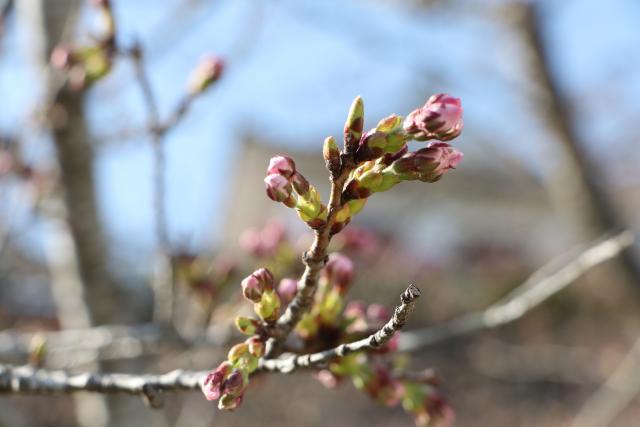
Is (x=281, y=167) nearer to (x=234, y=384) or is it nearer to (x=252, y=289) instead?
(x=252, y=289)

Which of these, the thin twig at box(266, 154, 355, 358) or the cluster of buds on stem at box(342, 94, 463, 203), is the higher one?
the cluster of buds on stem at box(342, 94, 463, 203)

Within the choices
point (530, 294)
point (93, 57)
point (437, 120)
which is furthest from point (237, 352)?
point (93, 57)

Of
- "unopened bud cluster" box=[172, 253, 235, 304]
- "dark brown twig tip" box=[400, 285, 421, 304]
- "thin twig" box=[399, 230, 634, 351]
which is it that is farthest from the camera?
"unopened bud cluster" box=[172, 253, 235, 304]

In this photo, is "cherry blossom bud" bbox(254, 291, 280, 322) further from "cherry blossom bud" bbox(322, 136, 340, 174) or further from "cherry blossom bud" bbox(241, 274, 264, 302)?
"cherry blossom bud" bbox(322, 136, 340, 174)

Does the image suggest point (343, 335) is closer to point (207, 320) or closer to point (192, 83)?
point (207, 320)

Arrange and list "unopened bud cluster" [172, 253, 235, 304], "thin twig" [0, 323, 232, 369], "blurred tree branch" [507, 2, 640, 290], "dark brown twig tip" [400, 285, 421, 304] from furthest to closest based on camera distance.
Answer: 1. "blurred tree branch" [507, 2, 640, 290]
2. "unopened bud cluster" [172, 253, 235, 304]
3. "thin twig" [0, 323, 232, 369]
4. "dark brown twig tip" [400, 285, 421, 304]

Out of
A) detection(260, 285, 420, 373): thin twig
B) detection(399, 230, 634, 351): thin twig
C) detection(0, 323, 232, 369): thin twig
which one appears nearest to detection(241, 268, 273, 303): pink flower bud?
detection(260, 285, 420, 373): thin twig

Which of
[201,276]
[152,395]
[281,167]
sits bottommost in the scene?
[201,276]

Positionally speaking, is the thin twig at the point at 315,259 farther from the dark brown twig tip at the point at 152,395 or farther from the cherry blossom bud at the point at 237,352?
the dark brown twig tip at the point at 152,395

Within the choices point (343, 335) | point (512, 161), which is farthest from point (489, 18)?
point (343, 335)
